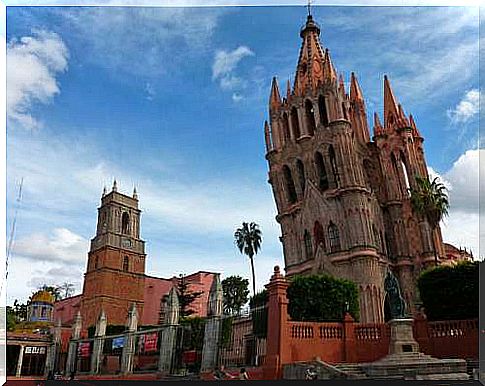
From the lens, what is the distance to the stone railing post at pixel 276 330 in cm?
1438

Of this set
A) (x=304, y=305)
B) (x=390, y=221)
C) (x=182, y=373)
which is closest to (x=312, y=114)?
(x=390, y=221)

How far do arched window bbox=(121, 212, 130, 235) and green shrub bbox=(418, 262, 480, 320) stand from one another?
32.5m

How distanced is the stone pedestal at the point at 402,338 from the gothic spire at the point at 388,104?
25379 millimetres

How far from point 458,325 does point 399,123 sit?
24197 mm

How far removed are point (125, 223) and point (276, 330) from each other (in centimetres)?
3326

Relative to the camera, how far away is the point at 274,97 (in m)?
38.8

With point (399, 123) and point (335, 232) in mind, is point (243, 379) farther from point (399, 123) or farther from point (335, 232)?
point (399, 123)

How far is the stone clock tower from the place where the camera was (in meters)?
41.6

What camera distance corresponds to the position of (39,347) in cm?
3247

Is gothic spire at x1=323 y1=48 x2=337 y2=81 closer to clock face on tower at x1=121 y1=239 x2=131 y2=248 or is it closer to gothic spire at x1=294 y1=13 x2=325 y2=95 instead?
gothic spire at x1=294 y1=13 x2=325 y2=95

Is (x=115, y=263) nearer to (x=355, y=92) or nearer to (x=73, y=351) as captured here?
(x=73, y=351)

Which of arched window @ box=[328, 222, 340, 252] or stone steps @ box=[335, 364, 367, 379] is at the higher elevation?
arched window @ box=[328, 222, 340, 252]

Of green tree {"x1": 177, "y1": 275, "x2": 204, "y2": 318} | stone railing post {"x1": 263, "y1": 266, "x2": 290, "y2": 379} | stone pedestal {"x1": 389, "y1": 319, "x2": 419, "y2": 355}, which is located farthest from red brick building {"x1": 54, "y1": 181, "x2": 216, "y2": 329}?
stone pedestal {"x1": 389, "y1": 319, "x2": 419, "y2": 355}

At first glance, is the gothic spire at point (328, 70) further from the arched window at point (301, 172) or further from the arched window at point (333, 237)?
the arched window at point (333, 237)
